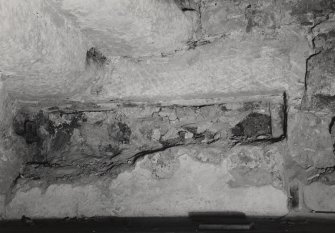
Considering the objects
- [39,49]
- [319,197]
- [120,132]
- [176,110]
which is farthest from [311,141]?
[39,49]

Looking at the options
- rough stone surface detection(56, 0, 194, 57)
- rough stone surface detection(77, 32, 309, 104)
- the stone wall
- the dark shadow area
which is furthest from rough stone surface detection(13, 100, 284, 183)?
rough stone surface detection(56, 0, 194, 57)

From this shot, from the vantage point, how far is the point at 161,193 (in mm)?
1517

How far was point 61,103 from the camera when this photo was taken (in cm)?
173

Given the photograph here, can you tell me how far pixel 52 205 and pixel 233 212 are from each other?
2.79 feet

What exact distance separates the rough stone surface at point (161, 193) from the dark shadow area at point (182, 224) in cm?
3

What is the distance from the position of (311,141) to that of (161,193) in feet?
2.35

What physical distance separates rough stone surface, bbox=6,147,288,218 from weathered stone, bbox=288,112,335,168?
18cm

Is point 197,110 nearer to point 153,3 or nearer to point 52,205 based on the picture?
point 153,3

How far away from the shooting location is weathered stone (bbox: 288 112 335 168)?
1.47 meters

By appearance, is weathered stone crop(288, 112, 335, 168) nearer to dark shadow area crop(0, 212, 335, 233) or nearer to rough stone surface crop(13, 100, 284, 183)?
rough stone surface crop(13, 100, 284, 183)

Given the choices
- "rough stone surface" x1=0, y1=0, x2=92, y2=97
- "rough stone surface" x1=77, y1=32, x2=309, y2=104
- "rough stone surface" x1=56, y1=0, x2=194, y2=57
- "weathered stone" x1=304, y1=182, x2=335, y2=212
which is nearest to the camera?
"rough stone surface" x1=0, y1=0, x2=92, y2=97

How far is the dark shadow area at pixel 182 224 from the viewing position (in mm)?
1348

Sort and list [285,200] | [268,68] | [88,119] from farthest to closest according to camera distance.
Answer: [88,119], [268,68], [285,200]

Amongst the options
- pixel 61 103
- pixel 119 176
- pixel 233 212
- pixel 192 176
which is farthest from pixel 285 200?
pixel 61 103
